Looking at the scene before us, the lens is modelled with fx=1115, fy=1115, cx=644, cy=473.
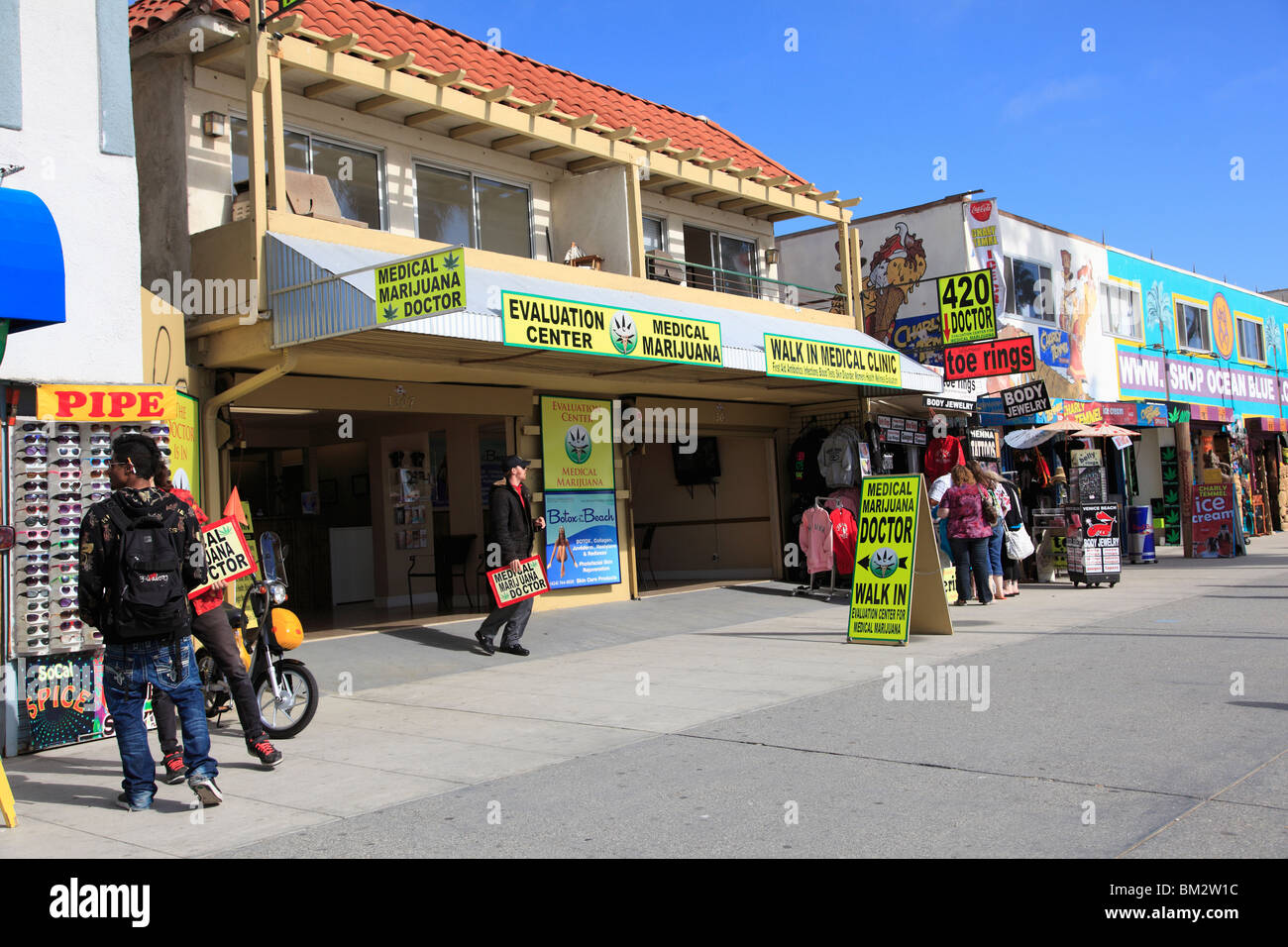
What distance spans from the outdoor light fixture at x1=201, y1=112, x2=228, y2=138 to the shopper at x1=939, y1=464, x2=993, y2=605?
358 inches

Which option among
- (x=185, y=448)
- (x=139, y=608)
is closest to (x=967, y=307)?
(x=185, y=448)

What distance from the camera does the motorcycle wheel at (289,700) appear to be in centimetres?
762

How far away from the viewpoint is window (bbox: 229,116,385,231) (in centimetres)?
1199

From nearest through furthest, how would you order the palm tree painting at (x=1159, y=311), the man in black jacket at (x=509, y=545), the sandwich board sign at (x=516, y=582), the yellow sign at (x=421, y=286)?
the yellow sign at (x=421, y=286), the sandwich board sign at (x=516, y=582), the man in black jacket at (x=509, y=545), the palm tree painting at (x=1159, y=311)

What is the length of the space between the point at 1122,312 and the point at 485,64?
18327 mm

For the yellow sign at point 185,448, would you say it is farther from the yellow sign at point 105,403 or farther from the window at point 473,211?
the window at point 473,211

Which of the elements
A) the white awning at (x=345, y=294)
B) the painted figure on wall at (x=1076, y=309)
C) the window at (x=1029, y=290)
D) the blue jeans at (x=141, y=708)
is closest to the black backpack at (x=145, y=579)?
the blue jeans at (x=141, y=708)

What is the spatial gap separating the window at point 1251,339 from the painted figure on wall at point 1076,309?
410 inches

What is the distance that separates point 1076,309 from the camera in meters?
25.0

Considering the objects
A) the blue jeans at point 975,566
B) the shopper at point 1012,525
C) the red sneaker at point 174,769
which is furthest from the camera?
the shopper at point 1012,525

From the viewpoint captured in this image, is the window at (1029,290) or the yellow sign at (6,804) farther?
the window at (1029,290)

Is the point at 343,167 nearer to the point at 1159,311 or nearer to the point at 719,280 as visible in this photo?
the point at 719,280

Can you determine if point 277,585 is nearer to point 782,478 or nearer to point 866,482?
point 866,482
